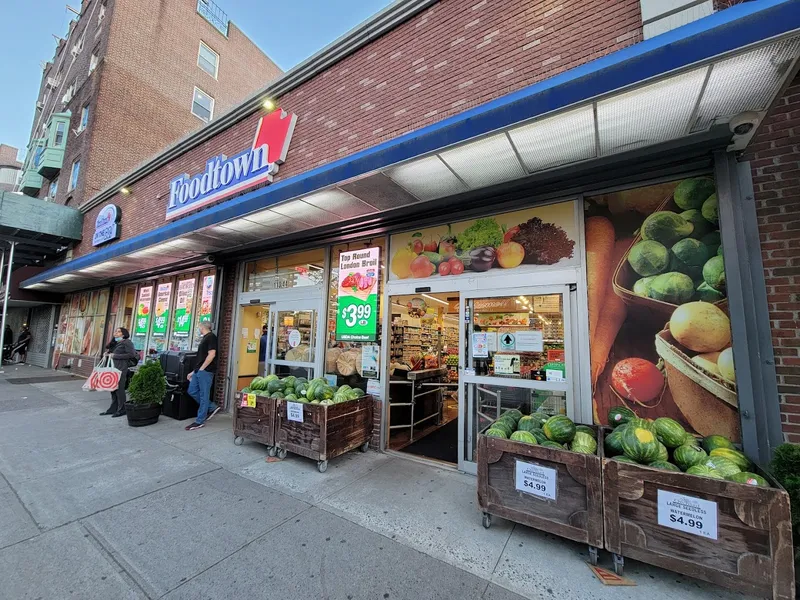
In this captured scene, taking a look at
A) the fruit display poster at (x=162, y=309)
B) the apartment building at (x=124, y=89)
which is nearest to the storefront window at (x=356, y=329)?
the fruit display poster at (x=162, y=309)

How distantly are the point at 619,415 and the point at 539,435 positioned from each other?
895 millimetres

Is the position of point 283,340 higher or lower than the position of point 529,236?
lower

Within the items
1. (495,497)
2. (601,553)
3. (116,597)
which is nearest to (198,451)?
(116,597)

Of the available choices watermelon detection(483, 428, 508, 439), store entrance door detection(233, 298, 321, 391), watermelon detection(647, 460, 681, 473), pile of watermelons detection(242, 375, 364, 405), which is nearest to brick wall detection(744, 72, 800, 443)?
watermelon detection(647, 460, 681, 473)

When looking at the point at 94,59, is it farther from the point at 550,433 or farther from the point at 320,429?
the point at 550,433

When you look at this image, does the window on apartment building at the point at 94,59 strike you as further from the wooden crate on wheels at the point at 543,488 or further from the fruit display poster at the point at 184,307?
the wooden crate on wheels at the point at 543,488

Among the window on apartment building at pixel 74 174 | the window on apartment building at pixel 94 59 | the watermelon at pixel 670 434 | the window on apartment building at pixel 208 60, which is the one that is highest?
the window on apartment building at pixel 208 60

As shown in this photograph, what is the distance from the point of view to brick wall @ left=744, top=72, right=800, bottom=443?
2799mm

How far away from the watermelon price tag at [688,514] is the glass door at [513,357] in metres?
1.33

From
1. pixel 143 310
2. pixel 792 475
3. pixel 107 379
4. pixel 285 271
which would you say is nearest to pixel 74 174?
pixel 143 310

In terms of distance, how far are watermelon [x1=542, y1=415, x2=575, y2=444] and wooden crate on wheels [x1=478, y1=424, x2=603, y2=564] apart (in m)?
0.23

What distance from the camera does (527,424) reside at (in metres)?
3.18

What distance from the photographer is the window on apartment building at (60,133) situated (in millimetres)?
16266

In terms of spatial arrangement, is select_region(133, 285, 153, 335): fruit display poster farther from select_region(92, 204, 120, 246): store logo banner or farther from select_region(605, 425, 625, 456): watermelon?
select_region(605, 425, 625, 456): watermelon
